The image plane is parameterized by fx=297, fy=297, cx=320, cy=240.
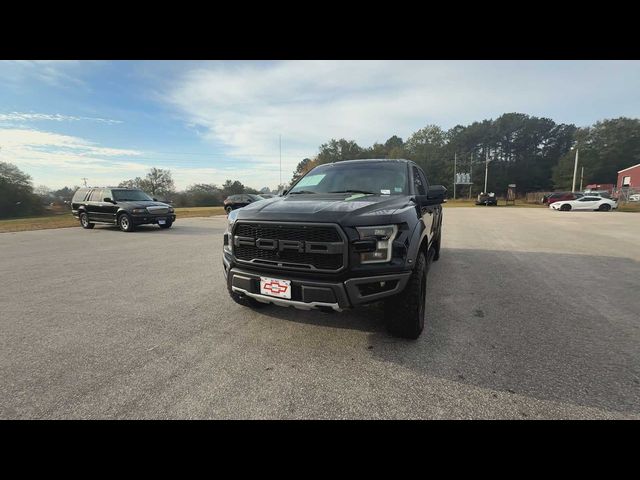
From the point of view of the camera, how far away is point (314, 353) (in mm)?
2725

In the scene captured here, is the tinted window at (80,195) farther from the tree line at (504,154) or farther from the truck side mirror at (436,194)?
the tree line at (504,154)

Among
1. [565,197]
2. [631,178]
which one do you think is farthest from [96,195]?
[631,178]

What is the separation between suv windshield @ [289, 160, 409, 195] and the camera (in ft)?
11.9

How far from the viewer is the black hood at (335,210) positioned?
252 cm

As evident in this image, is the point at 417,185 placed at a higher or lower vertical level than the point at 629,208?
higher

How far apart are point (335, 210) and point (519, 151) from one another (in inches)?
3923

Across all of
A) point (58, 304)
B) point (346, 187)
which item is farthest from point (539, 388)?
point (58, 304)

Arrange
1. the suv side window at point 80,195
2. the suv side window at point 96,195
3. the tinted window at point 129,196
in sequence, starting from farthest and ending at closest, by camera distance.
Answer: the suv side window at point 80,195 < the suv side window at point 96,195 < the tinted window at point 129,196

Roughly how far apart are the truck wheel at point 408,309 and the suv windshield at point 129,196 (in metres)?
13.2

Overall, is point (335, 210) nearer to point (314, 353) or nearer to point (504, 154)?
point (314, 353)

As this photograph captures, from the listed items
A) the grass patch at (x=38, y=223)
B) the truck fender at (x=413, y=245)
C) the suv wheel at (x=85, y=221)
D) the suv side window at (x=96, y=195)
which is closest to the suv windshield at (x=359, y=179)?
the truck fender at (x=413, y=245)
